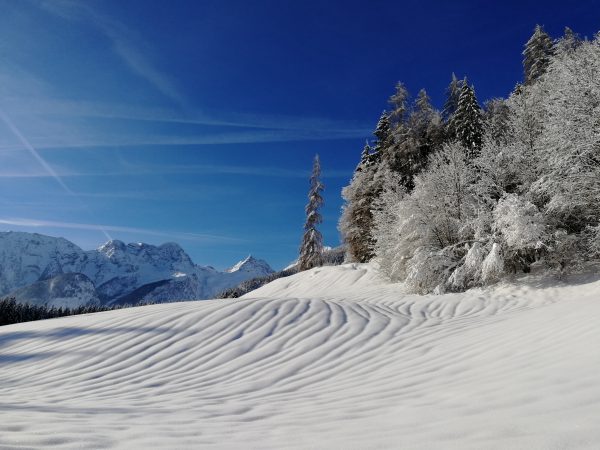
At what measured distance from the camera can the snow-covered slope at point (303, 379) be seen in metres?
2.46

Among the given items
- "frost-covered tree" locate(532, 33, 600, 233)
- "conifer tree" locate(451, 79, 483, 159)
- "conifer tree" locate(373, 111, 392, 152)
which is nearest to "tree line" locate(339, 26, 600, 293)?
"frost-covered tree" locate(532, 33, 600, 233)

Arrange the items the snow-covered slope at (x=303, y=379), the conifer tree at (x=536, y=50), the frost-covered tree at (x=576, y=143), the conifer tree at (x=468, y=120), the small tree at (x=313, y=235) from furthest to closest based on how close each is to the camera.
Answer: the small tree at (x=313, y=235)
the conifer tree at (x=536, y=50)
the conifer tree at (x=468, y=120)
the frost-covered tree at (x=576, y=143)
the snow-covered slope at (x=303, y=379)

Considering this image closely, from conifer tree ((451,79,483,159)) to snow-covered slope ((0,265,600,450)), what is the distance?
17.6 m

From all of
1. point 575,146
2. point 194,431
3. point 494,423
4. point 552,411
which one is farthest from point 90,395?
point 575,146

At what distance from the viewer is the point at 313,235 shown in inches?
1369

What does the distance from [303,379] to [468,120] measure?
25.1 metres

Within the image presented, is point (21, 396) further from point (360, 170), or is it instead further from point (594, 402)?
point (360, 170)

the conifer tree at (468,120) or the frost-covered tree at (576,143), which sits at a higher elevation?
A: the conifer tree at (468,120)

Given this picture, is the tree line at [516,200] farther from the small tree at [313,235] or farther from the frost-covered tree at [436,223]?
the small tree at [313,235]

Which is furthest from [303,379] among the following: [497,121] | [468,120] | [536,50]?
[536,50]

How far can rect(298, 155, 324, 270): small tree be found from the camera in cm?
3478

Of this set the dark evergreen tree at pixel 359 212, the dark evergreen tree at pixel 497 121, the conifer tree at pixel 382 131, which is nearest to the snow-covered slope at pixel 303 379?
the dark evergreen tree at pixel 497 121

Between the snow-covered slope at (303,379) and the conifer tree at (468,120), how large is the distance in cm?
1758

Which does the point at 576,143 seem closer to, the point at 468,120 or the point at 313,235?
the point at 468,120
